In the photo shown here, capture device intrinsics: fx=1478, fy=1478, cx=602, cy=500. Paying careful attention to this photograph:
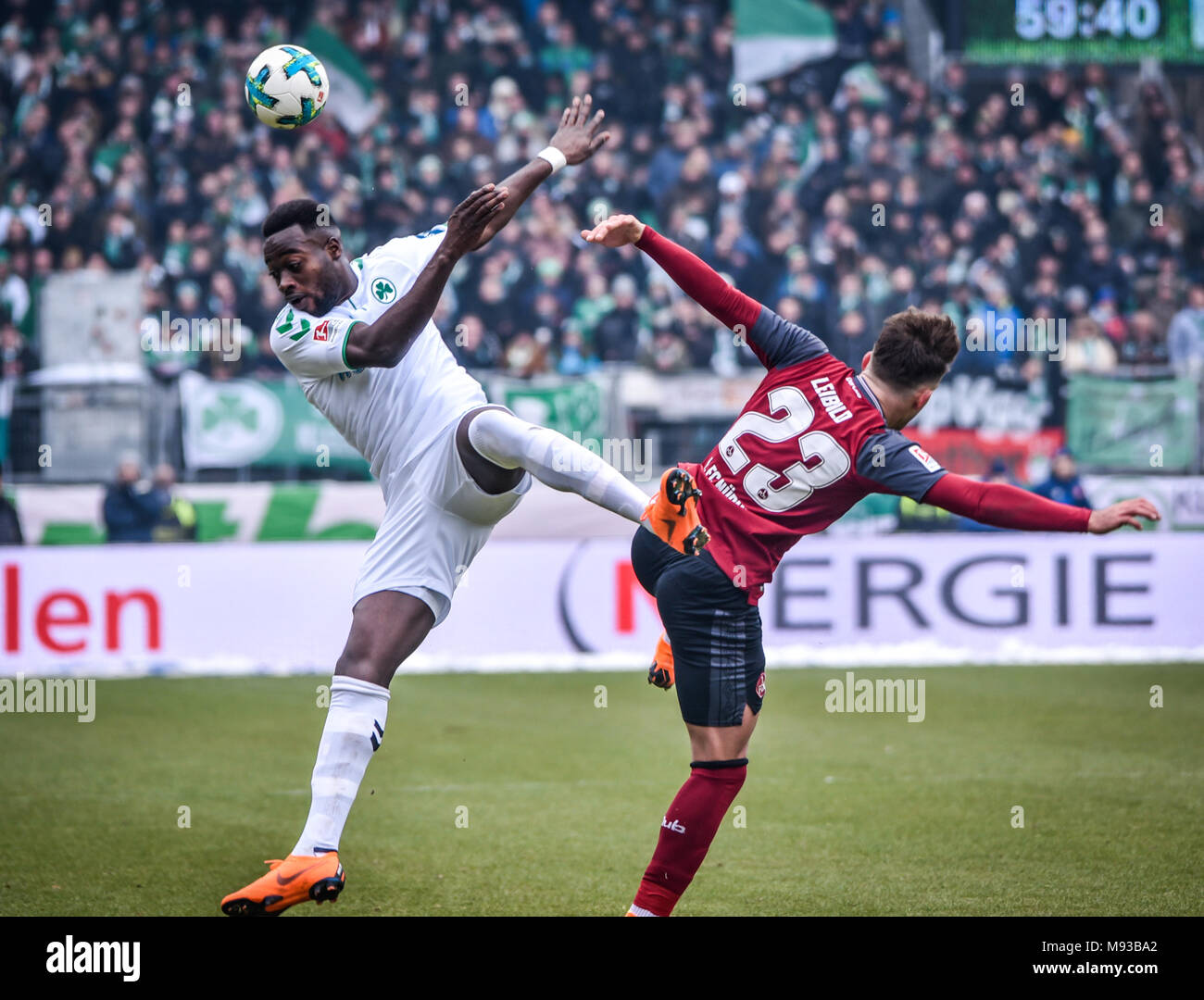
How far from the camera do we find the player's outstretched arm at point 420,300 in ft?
16.1

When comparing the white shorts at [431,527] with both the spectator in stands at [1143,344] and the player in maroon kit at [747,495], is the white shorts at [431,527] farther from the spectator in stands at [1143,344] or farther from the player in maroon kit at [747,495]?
the spectator in stands at [1143,344]

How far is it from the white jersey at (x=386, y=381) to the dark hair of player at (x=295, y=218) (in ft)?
0.90

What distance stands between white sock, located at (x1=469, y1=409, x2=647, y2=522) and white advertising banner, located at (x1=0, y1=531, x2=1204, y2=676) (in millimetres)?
6512

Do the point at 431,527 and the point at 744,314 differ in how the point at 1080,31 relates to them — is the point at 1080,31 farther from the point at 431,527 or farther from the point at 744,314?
the point at 431,527

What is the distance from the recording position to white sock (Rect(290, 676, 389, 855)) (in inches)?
184

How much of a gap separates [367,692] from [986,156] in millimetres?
14550

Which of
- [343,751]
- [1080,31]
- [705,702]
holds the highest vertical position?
[1080,31]

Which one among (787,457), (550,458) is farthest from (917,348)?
(550,458)

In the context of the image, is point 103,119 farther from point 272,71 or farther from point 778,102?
point 272,71

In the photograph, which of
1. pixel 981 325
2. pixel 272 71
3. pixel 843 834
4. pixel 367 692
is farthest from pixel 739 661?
pixel 981 325

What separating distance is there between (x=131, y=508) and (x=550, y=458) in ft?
27.7

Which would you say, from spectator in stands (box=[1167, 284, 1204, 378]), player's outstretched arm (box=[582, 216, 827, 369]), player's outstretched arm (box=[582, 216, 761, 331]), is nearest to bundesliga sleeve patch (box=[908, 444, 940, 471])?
player's outstretched arm (box=[582, 216, 827, 369])

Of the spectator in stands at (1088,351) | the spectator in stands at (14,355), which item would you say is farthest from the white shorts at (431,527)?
the spectator in stands at (14,355)

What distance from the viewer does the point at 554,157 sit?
17.8 feet
